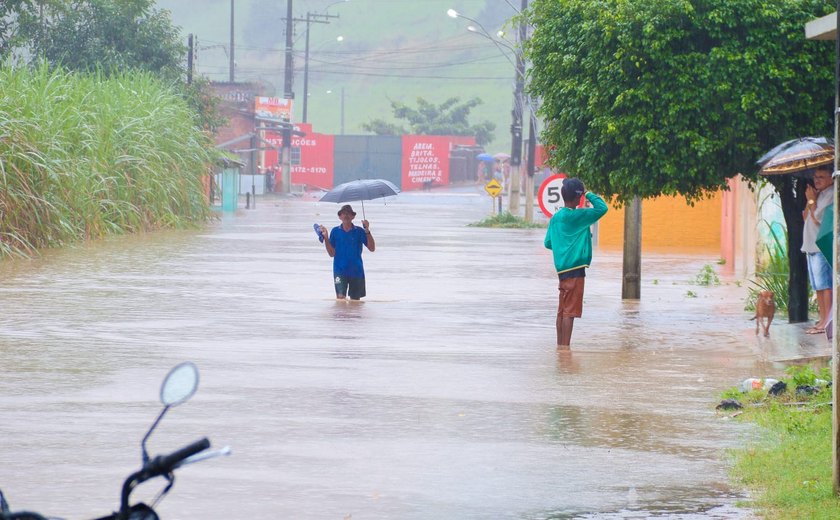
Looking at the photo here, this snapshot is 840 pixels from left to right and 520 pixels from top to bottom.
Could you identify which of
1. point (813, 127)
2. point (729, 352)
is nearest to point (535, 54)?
point (813, 127)

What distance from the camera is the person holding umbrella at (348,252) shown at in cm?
1930

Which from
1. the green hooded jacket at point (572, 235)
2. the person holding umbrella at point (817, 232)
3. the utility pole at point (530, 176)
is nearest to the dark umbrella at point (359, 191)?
the green hooded jacket at point (572, 235)

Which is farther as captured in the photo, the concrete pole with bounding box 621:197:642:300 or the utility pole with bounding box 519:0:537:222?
the utility pole with bounding box 519:0:537:222

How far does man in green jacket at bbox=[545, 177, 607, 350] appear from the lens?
14586mm

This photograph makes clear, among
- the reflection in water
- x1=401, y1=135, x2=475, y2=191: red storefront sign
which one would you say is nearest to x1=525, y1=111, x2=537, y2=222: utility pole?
the reflection in water

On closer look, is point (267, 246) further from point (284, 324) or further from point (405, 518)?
point (405, 518)

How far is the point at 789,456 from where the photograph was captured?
28.9 ft

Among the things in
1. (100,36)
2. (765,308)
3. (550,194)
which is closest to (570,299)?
(765,308)

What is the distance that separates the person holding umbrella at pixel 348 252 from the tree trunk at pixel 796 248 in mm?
5079

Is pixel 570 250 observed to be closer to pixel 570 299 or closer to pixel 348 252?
pixel 570 299

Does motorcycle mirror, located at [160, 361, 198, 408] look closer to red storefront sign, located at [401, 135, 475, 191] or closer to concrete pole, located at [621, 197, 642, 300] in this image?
concrete pole, located at [621, 197, 642, 300]

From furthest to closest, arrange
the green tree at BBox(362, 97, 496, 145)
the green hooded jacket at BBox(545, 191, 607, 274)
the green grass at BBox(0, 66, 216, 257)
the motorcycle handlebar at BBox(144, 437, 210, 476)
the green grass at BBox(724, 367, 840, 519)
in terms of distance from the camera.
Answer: the green tree at BBox(362, 97, 496, 145) → the green grass at BBox(0, 66, 216, 257) → the green hooded jacket at BBox(545, 191, 607, 274) → the green grass at BBox(724, 367, 840, 519) → the motorcycle handlebar at BBox(144, 437, 210, 476)

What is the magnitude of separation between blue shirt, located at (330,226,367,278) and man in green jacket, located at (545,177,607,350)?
490 centimetres

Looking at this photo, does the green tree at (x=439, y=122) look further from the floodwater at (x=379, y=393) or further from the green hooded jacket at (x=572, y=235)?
the green hooded jacket at (x=572, y=235)
